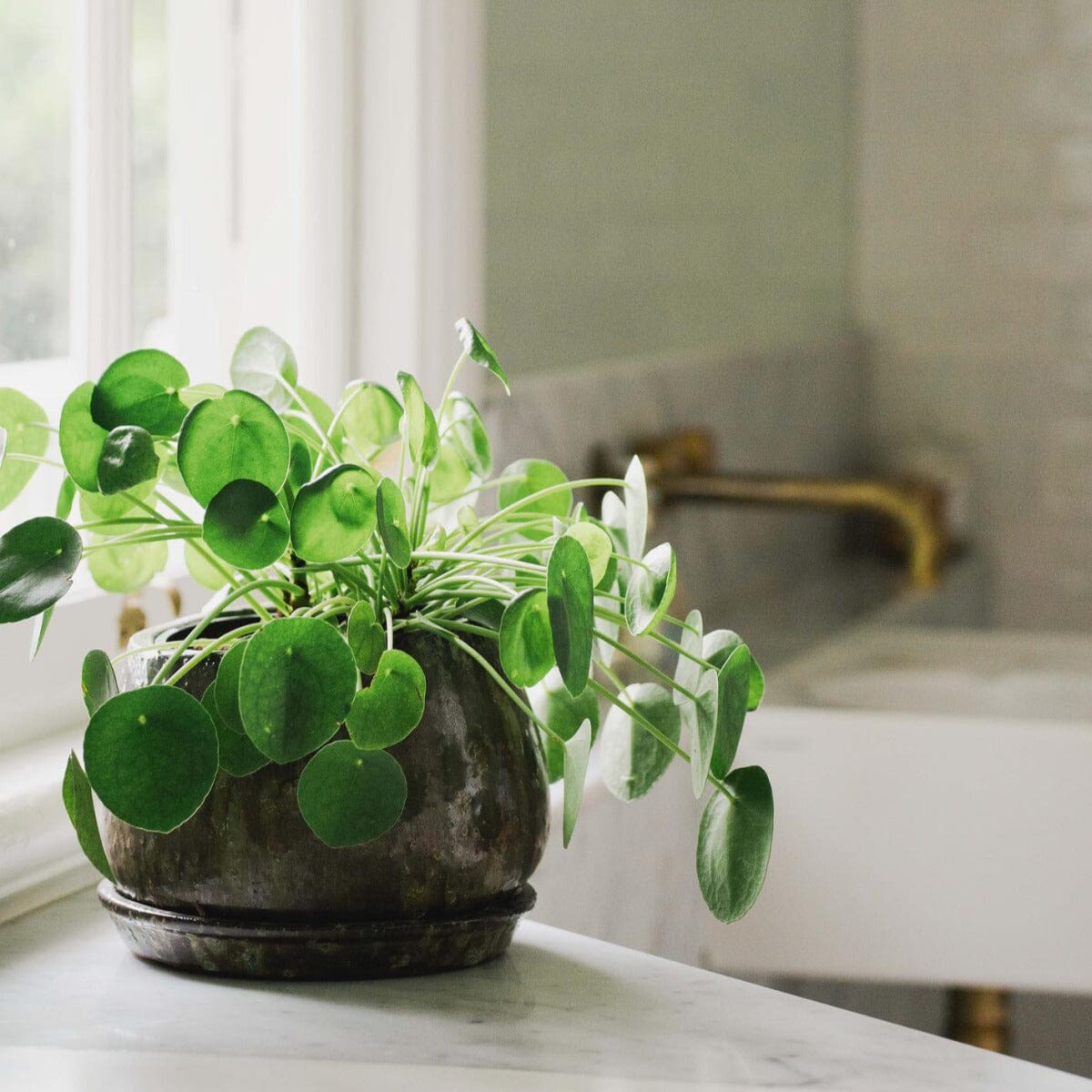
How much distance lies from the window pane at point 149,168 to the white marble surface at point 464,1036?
517mm

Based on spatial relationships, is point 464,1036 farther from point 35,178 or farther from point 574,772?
point 35,178

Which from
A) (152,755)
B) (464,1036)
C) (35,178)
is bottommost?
(464,1036)

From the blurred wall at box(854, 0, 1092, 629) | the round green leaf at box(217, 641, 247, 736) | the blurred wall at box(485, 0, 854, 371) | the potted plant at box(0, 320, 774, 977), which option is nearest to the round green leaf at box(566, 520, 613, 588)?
the potted plant at box(0, 320, 774, 977)

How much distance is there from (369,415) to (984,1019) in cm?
A: 106

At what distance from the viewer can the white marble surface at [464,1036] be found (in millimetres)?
475

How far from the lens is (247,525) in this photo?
469 millimetres

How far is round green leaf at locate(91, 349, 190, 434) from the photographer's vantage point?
51cm

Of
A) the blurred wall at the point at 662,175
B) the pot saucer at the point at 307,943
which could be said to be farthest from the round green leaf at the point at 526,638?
the blurred wall at the point at 662,175

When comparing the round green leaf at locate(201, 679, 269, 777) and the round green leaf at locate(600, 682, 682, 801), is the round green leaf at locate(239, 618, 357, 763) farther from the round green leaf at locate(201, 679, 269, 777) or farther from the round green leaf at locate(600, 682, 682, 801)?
the round green leaf at locate(600, 682, 682, 801)

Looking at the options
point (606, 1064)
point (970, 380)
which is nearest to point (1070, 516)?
point (970, 380)

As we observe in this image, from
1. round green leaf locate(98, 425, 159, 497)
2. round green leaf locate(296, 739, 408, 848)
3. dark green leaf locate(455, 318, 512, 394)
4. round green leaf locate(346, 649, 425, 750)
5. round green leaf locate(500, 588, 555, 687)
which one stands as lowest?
round green leaf locate(296, 739, 408, 848)

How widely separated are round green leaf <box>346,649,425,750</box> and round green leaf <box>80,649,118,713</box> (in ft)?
0.26

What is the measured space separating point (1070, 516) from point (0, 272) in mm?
2079

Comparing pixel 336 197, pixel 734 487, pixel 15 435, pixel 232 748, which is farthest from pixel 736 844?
pixel 734 487
